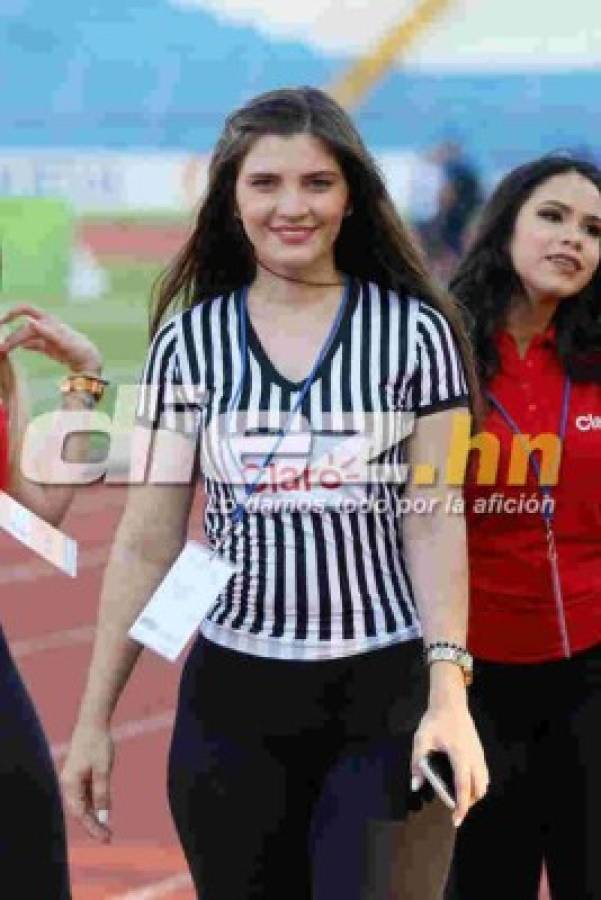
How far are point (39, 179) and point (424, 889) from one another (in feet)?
41.0

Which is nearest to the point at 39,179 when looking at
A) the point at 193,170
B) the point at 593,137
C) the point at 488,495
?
the point at 193,170

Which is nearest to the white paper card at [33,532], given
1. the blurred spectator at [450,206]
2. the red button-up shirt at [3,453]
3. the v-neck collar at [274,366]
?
the red button-up shirt at [3,453]

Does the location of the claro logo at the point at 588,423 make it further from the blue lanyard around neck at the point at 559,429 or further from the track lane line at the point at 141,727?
the track lane line at the point at 141,727

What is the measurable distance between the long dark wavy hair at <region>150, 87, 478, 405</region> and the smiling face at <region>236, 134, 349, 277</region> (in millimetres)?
19

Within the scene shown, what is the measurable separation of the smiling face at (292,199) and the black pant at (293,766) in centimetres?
59

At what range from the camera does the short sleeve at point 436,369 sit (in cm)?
327

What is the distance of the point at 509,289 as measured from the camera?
159 inches

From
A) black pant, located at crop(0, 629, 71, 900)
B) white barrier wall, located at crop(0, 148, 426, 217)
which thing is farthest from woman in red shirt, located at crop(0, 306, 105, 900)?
white barrier wall, located at crop(0, 148, 426, 217)

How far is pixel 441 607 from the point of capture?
127 inches

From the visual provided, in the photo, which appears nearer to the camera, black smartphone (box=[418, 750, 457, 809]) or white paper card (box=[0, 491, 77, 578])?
black smartphone (box=[418, 750, 457, 809])

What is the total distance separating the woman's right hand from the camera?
3.33 meters

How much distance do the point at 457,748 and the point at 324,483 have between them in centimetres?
43

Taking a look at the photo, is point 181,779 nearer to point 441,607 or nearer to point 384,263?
point 441,607

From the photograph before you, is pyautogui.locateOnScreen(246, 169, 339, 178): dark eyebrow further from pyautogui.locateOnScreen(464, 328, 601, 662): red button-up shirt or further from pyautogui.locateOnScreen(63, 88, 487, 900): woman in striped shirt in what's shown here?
pyautogui.locateOnScreen(464, 328, 601, 662): red button-up shirt
